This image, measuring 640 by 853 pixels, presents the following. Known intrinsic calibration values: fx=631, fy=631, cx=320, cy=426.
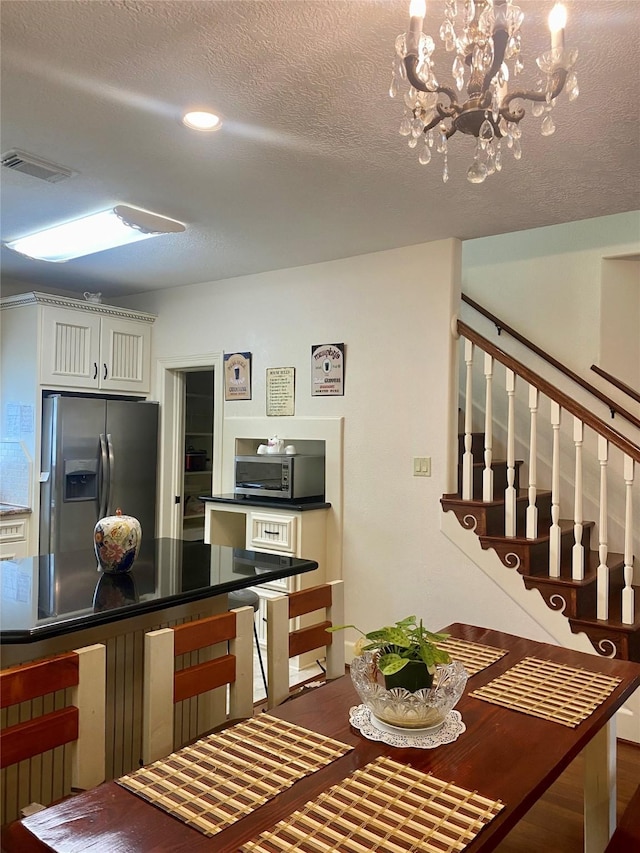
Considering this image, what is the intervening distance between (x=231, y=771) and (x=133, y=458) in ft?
12.0

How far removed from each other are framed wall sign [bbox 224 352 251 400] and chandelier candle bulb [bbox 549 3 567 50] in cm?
317

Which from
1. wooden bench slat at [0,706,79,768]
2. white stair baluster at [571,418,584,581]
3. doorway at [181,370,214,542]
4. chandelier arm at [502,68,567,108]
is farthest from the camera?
doorway at [181,370,214,542]

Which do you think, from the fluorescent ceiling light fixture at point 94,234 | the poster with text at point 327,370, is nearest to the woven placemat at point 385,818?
the fluorescent ceiling light fixture at point 94,234

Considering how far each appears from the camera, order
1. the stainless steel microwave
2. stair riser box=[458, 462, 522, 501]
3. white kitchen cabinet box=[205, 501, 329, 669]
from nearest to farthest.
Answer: stair riser box=[458, 462, 522, 501] < white kitchen cabinet box=[205, 501, 329, 669] < the stainless steel microwave

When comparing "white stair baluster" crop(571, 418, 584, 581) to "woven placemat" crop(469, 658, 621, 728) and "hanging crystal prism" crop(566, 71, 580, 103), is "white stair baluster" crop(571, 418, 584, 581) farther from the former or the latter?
"hanging crystal prism" crop(566, 71, 580, 103)

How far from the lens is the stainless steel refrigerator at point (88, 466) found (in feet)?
13.7

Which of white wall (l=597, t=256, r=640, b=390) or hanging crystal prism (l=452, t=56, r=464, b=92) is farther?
white wall (l=597, t=256, r=640, b=390)

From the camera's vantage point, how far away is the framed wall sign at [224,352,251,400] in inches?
173

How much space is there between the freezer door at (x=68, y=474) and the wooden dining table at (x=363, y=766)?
3.05 meters

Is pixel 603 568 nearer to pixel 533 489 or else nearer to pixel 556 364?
pixel 533 489

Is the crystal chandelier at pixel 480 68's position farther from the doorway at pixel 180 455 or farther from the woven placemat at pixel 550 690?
the doorway at pixel 180 455

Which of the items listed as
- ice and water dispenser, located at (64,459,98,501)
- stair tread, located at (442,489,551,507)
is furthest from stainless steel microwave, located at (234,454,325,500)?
ice and water dispenser, located at (64,459,98,501)

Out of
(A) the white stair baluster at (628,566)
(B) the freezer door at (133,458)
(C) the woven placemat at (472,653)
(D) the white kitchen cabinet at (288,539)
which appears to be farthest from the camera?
(B) the freezer door at (133,458)

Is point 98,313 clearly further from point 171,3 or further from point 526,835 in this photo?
point 526,835
